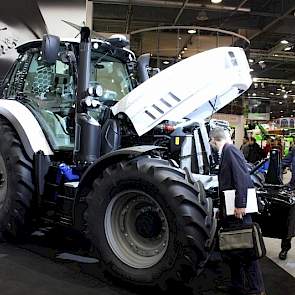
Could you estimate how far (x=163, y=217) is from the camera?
3881 millimetres

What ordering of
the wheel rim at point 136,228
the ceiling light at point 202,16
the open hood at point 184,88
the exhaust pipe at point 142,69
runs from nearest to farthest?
the wheel rim at point 136,228 → the open hood at point 184,88 → the exhaust pipe at point 142,69 → the ceiling light at point 202,16

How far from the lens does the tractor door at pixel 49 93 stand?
5027 mm

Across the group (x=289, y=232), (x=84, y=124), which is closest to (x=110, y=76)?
(x=84, y=124)

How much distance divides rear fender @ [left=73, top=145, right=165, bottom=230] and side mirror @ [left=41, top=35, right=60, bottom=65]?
1.19 meters

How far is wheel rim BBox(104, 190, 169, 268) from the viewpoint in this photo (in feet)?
12.9

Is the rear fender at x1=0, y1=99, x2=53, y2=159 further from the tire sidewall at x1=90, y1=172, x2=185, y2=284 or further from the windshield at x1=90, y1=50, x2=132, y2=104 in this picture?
the tire sidewall at x1=90, y1=172, x2=185, y2=284

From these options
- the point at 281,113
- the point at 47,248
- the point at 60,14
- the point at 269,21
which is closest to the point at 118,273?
the point at 47,248

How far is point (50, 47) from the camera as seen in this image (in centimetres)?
450

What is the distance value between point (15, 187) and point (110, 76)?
162 centimetres

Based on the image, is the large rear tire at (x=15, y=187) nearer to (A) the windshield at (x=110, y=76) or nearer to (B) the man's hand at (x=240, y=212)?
(A) the windshield at (x=110, y=76)

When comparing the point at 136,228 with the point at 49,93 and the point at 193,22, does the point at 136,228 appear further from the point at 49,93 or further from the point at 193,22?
the point at 193,22

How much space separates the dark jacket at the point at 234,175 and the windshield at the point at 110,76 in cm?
179

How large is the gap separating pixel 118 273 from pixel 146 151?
1.04 m

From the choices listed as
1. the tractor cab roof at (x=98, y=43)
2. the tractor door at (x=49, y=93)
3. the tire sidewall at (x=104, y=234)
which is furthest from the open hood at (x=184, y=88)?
the tractor cab roof at (x=98, y=43)
